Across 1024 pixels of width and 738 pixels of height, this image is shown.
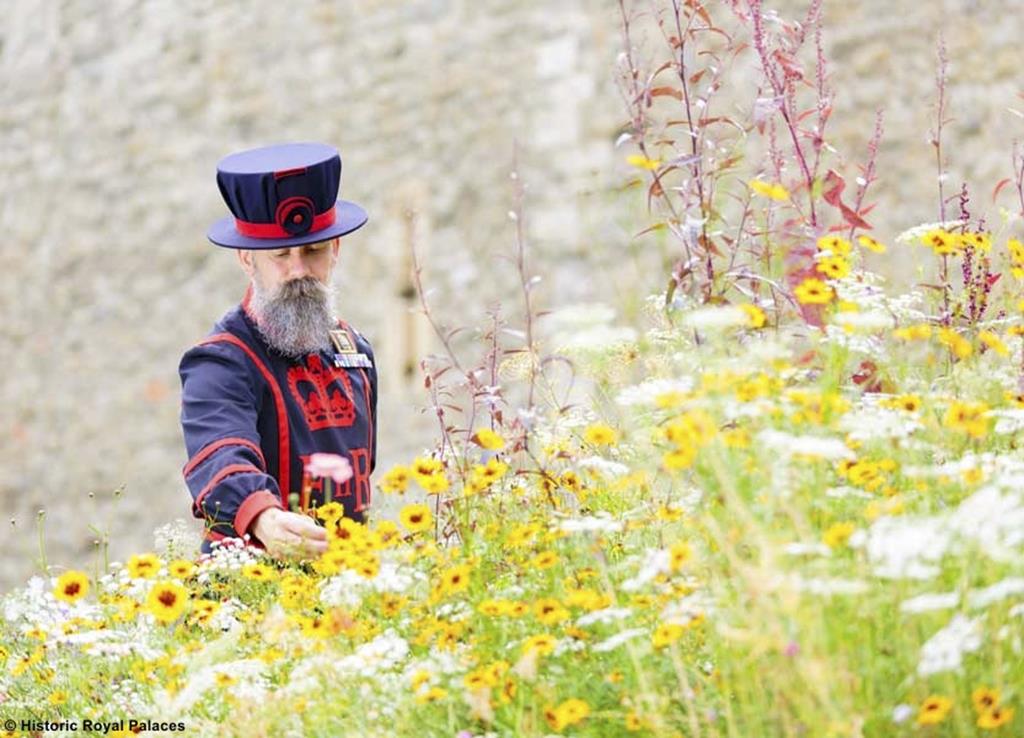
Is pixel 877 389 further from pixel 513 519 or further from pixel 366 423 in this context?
pixel 366 423

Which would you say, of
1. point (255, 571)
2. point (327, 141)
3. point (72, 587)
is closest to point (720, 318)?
point (255, 571)

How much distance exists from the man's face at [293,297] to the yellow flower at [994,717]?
184 cm

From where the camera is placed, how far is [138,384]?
10.1 metres

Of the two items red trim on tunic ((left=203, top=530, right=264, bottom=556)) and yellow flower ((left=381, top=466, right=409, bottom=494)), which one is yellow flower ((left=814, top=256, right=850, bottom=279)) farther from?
red trim on tunic ((left=203, top=530, right=264, bottom=556))

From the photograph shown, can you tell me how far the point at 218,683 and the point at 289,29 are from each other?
7.59 metres

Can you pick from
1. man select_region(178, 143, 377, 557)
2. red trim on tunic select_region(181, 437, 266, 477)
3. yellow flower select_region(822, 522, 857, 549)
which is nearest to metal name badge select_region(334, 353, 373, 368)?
man select_region(178, 143, 377, 557)

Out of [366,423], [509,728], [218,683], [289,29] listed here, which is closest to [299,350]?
[366,423]

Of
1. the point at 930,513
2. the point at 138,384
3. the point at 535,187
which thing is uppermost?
the point at 930,513

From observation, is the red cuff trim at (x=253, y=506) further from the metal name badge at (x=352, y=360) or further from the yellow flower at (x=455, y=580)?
the yellow flower at (x=455, y=580)

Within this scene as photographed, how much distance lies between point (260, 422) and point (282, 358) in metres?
0.15

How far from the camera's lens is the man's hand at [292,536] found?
2729 millimetres

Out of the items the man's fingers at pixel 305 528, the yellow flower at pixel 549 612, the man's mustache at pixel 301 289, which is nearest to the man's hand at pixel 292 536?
the man's fingers at pixel 305 528

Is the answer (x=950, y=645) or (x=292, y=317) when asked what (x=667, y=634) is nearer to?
(x=950, y=645)

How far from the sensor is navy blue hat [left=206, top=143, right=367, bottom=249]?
10.7 ft
